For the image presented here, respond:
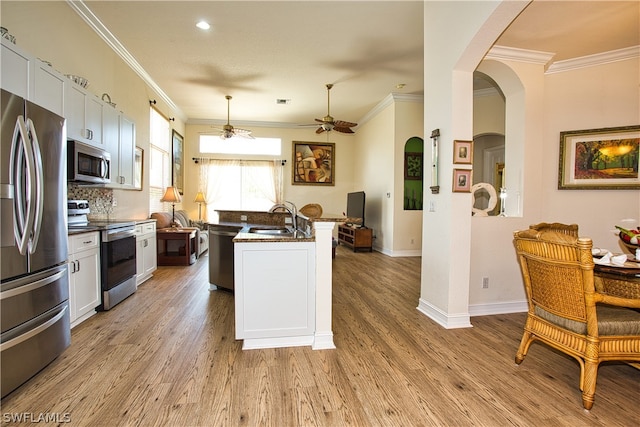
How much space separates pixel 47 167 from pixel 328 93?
15.6 ft

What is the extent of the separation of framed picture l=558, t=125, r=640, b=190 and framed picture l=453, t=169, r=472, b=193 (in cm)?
143

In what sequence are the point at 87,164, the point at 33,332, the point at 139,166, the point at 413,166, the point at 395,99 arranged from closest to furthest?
the point at 33,332
the point at 87,164
the point at 139,166
the point at 395,99
the point at 413,166

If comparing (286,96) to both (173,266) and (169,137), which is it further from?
(173,266)

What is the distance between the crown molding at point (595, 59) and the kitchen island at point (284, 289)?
3.13m

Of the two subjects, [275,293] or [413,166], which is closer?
[275,293]

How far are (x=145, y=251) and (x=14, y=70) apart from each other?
2.57 m

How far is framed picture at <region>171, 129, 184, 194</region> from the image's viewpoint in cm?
666

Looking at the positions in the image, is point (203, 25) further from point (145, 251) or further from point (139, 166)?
point (145, 251)

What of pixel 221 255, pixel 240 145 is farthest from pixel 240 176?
pixel 221 255

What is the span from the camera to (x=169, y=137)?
21.2ft

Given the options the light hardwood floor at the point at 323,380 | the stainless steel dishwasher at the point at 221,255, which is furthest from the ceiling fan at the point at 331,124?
the light hardwood floor at the point at 323,380

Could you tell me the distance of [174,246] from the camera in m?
5.20

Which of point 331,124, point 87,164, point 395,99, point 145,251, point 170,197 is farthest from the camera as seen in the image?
point 395,99

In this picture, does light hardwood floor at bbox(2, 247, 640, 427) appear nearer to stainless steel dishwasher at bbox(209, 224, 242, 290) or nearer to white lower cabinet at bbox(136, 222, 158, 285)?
stainless steel dishwasher at bbox(209, 224, 242, 290)
